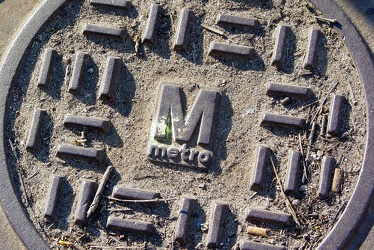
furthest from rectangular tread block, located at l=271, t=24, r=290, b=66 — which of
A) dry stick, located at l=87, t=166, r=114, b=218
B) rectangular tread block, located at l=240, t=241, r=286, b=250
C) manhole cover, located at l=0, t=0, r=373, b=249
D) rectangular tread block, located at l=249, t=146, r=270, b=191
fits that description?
dry stick, located at l=87, t=166, r=114, b=218

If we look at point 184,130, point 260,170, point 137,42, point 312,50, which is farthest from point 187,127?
point 312,50

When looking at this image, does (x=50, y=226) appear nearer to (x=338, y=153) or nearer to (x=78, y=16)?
(x=78, y=16)

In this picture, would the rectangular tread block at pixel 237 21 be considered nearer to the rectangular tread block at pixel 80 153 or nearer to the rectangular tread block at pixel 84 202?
the rectangular tread block at pixel 80 153

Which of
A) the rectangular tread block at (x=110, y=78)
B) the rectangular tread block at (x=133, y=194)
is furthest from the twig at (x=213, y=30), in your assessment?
the rectangular tread block at (x=133, y=194)

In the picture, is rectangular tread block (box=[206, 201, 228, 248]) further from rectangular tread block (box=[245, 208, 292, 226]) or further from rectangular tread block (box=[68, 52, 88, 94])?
rectangular tread block (box=[68, 52, 88, 94])

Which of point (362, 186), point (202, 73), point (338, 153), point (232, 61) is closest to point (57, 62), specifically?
point (202, 73)
